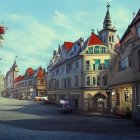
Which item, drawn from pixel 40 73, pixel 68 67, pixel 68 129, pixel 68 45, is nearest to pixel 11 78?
pixel 40 73

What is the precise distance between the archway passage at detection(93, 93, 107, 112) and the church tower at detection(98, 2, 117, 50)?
11.1m

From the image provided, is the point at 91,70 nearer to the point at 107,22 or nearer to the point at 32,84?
the point at 107,22

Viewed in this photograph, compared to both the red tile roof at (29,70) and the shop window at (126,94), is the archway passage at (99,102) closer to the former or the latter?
the shop window at (126,94)

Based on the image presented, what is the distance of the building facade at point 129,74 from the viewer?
41.6 m

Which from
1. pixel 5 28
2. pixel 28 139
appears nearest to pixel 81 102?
pixel 28 139

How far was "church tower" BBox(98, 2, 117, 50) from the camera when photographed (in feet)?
243

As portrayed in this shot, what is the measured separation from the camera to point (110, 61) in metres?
70.1

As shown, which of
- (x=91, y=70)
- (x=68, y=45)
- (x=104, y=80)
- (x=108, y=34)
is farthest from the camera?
(x=68, y=45)

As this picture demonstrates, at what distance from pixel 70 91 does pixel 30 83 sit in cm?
6284

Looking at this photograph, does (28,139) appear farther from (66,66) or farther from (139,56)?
(66,66)

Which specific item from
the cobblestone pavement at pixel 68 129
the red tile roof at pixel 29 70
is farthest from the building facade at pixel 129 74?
the red tile roof at pixel 29 70

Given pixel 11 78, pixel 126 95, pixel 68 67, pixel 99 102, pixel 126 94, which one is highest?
pixel 11 78

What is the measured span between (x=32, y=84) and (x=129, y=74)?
9169 cm

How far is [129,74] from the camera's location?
45812mm
